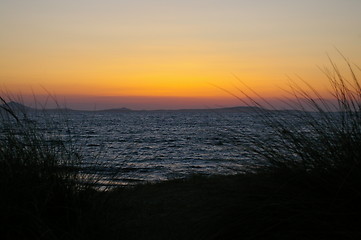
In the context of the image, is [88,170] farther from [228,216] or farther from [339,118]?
[339,118]

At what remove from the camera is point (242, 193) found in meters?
3.10

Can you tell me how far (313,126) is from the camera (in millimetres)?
3557

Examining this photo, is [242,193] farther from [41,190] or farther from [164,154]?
[164,154]

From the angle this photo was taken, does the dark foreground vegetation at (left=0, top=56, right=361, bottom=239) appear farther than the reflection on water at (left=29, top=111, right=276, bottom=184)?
No

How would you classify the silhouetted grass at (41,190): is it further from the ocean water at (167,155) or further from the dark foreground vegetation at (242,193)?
the ocean water at (167,155)

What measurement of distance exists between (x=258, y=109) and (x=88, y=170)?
1885mm

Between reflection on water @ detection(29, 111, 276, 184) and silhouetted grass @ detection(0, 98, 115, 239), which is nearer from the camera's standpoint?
silhouetted grass @ detection(0, 98, 115, 239)

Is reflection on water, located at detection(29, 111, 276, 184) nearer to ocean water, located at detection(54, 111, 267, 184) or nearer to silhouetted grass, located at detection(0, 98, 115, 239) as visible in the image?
ocean water, located at detection(54, 111, 267, 184)

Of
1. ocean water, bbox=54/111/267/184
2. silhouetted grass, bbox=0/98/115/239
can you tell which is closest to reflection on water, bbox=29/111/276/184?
ocean water, bbox=54/111/267/184

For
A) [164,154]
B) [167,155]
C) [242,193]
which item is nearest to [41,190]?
[242,193]

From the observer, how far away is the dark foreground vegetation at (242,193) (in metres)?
2.85

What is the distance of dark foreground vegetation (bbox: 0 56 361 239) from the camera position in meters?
2.85

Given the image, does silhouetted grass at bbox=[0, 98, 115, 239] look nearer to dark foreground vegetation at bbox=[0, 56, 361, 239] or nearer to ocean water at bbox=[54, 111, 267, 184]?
dark foreground vegetation at bbox=[0, 56, 361, 239]

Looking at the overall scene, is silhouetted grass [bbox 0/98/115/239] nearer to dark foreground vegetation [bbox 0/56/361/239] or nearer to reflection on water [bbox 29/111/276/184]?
dark foreground vegetation [bbox 0/56/361/239]
